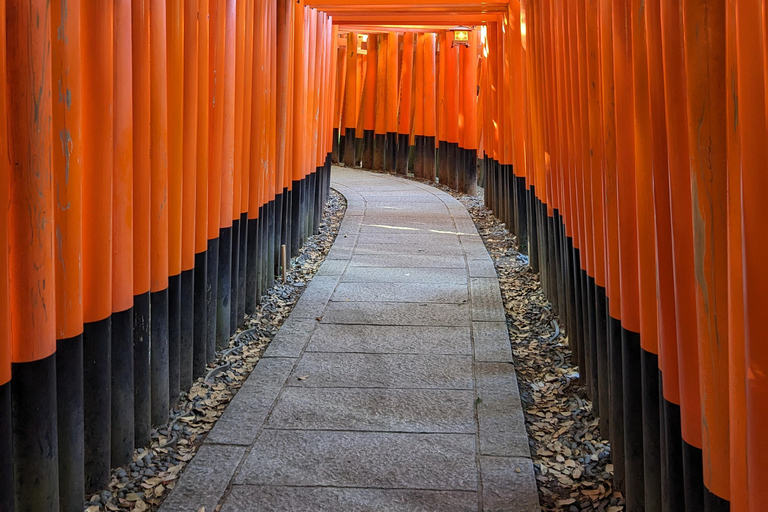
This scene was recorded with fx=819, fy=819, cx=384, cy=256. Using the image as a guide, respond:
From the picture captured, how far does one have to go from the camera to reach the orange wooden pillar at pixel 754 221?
1.76 metres

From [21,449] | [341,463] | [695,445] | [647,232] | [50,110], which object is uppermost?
[50,110]

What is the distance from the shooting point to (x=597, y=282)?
13.1 feet

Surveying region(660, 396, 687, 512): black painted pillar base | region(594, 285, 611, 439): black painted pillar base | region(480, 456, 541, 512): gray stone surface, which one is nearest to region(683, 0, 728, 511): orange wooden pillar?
region(660, 396, 687, 512): black painted pillar base

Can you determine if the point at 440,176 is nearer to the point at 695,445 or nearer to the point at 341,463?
the point at 341,463

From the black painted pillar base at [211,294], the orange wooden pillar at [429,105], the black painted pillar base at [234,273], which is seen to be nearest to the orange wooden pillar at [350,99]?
the orange wooden pillar at [429,105]

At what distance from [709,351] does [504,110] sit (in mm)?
8170

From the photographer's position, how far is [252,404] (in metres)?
4.39

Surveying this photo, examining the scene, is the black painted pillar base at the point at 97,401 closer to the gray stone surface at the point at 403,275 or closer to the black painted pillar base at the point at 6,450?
the black painted pillar base at the point at 6,450

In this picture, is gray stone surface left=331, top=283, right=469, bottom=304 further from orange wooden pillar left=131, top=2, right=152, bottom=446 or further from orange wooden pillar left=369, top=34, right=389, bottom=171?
orange wooden pillar left=369, top=34, right=389, bottom=171

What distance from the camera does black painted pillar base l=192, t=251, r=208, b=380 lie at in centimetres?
475

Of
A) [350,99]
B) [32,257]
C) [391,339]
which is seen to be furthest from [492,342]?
[350,99]

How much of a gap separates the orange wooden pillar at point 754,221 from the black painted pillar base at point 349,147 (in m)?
16.1

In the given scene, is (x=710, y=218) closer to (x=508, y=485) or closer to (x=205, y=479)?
(x=508, y=485)

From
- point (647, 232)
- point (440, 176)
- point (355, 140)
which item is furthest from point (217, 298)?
point (355, 140)
